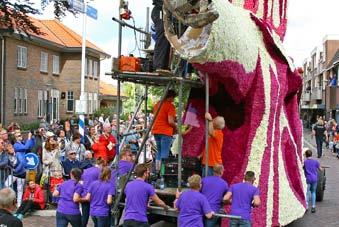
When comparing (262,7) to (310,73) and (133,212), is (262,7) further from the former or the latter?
(310,73)

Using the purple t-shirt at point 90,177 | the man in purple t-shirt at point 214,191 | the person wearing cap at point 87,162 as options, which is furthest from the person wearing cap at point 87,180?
the person wearing cap at point 87,162

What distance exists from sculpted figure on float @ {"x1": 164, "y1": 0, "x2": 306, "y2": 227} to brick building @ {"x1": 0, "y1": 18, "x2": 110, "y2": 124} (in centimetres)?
1983

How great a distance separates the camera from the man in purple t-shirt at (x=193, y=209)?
7164 millimetres

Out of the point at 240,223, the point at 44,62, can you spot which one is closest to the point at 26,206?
the point at 240,223

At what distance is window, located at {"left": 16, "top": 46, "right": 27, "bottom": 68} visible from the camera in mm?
34125

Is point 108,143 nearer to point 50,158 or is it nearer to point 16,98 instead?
point 50,158

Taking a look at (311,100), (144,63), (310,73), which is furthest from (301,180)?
(310,73)

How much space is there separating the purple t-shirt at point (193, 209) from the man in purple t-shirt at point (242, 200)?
0.64 meters

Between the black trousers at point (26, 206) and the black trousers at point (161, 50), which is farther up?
the black trousers at point (161, 50)

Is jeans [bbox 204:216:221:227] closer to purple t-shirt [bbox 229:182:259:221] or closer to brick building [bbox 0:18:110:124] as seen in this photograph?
purple t-shirt [bbox 229:182:259:221]

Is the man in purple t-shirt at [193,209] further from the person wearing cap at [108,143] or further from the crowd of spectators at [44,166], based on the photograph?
the person wearing cap at [108,143]

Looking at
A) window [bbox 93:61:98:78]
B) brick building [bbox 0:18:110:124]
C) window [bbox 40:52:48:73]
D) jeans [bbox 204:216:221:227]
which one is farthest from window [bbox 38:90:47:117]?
jeans [bbox 204:216:221:227]

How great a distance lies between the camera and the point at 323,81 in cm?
6819

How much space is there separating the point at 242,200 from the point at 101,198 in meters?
2.08
